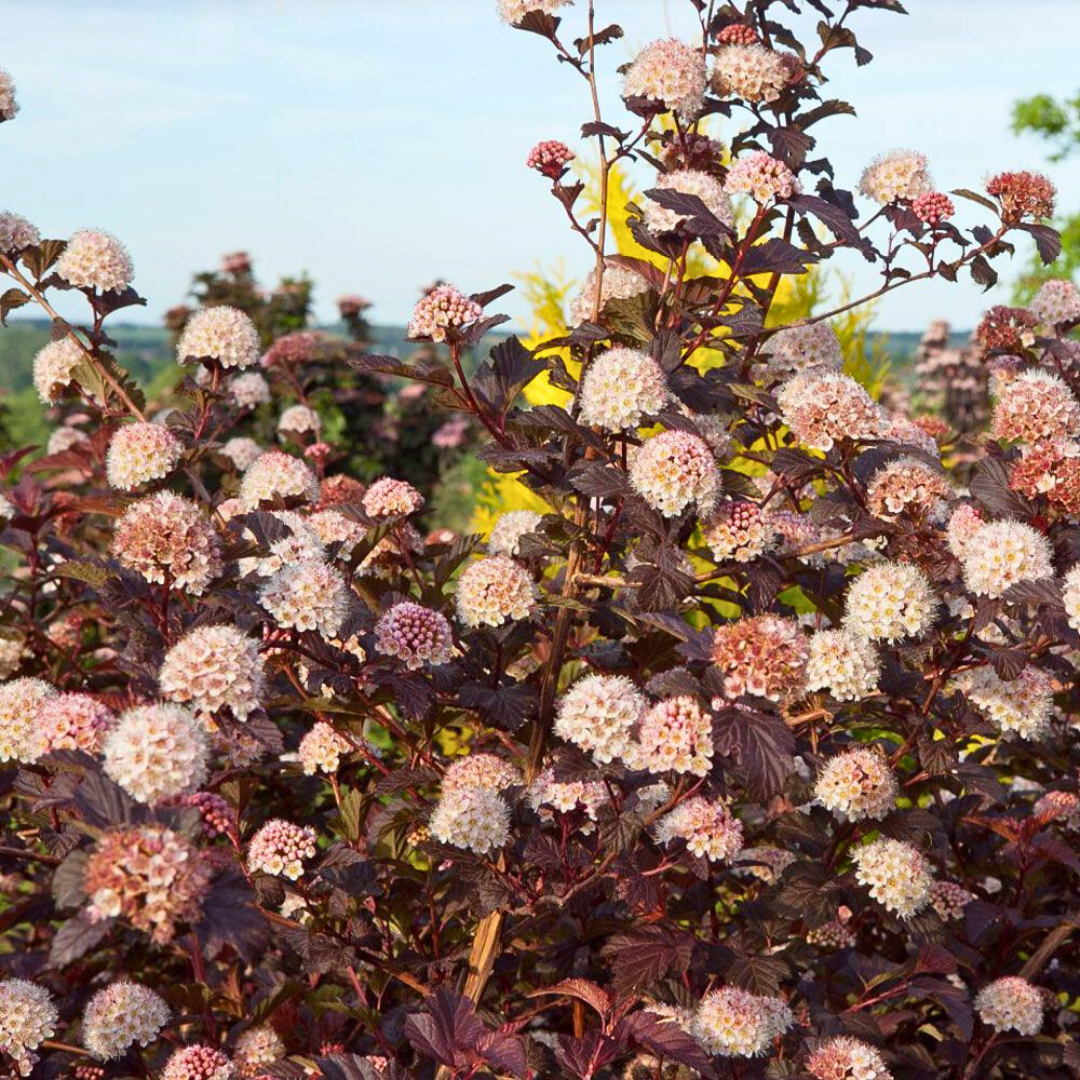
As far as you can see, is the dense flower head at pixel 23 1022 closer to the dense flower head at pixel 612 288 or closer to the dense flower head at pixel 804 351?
the dense flower head at pixel 612 288

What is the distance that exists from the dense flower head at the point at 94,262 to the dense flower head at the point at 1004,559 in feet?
5.78

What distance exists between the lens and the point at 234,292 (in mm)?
8742

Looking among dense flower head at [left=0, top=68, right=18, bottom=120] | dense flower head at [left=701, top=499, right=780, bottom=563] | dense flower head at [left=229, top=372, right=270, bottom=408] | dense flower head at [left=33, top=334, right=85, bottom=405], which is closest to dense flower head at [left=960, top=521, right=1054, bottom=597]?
dense flower head at [left=701, top=499, right=780, bottom=563]

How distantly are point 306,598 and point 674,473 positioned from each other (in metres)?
0.62

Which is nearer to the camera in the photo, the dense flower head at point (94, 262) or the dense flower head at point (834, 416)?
the dense flower head at point (834, 416)

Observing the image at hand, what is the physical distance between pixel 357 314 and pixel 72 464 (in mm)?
5116

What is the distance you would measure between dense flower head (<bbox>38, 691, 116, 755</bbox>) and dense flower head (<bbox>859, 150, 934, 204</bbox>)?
1848mm

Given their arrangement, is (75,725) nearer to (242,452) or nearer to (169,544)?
(169,544)

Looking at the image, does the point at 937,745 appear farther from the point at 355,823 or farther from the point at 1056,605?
the point at 355,823

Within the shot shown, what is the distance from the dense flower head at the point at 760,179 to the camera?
229 cm

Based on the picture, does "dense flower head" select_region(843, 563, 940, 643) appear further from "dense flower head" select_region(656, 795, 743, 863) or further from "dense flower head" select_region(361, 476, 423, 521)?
"dense flower head" select_region(361, 476, 423, 521)

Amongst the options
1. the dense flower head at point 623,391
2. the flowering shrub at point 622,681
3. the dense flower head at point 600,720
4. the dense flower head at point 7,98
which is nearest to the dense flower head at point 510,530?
the flowering shrub at point 622,681

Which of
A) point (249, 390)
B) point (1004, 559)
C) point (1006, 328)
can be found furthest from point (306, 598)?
point (249, 390)

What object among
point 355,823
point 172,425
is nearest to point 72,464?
point 172,425
